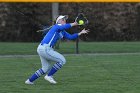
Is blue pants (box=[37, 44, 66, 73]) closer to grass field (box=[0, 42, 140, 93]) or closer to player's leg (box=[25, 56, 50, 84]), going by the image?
player's leg (box=[25, 56, 50, 84])

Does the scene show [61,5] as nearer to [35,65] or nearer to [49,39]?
[35,65]

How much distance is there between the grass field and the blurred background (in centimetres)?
1207

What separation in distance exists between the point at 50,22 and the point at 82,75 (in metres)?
18.6

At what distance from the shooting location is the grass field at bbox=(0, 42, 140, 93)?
37.5 feet

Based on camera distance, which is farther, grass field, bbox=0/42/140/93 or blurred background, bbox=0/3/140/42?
blurred background, bbox=0/3/140/42

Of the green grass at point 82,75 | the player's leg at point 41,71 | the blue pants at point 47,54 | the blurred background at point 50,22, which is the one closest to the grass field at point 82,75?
the green grass at point 82,75

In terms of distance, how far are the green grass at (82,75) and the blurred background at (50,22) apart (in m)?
12.7

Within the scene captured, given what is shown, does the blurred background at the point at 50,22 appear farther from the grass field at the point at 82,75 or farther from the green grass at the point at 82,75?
the green grass at the point at 82,75

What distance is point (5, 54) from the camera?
21875mm

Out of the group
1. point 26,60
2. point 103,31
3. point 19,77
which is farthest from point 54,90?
point 103,31

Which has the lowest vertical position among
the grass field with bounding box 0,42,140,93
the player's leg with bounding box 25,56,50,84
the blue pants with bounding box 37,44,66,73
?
the grass field with bounding box 0,42,140,93

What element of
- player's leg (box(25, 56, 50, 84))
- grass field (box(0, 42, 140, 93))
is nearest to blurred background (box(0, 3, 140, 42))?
grass field (box(0, 42, 140, 93))

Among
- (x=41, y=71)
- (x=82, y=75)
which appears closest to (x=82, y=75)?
(x=82, y=75)

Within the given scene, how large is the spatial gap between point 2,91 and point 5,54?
36.0 ft
